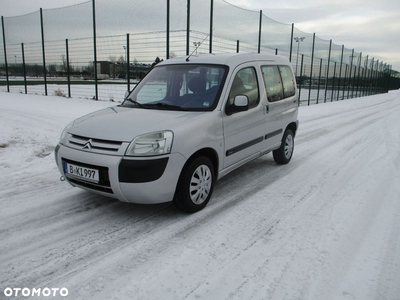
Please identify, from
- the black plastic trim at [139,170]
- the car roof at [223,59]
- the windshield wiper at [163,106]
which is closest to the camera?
the black plastic trim at [139,170]

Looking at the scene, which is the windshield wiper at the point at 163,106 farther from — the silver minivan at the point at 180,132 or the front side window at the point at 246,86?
the front side window at the point at 246,86

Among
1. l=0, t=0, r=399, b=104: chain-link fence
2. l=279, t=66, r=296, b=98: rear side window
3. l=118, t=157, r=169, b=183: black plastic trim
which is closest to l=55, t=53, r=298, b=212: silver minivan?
l=118, t=157, r=169, b=183: black plastic trim

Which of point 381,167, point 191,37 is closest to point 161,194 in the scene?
point 381,167

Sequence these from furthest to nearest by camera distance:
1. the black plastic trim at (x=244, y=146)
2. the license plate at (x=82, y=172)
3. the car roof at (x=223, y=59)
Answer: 1. the car roof at (x=223, y=59)
2. the black plastic trim at (x=244, y=146)
3. the license plate at (x=82, y=172)

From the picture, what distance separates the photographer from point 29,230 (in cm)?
329

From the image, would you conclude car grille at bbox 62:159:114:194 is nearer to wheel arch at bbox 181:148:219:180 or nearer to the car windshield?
wheel arch at bbox 181:148:219:180

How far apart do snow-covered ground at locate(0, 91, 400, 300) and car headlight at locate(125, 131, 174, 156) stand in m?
0.80

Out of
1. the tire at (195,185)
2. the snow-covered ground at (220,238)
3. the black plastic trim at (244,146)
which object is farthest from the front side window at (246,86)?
the snow-covered ground at (220,238)

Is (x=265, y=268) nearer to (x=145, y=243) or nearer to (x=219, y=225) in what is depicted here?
(x=219, y=225)

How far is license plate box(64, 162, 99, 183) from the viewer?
3.35 metres

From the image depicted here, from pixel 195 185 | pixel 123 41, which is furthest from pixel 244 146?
pixel 123 41

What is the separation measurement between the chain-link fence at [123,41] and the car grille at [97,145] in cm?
791

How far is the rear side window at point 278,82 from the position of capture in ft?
16.7

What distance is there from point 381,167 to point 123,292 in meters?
5.05
